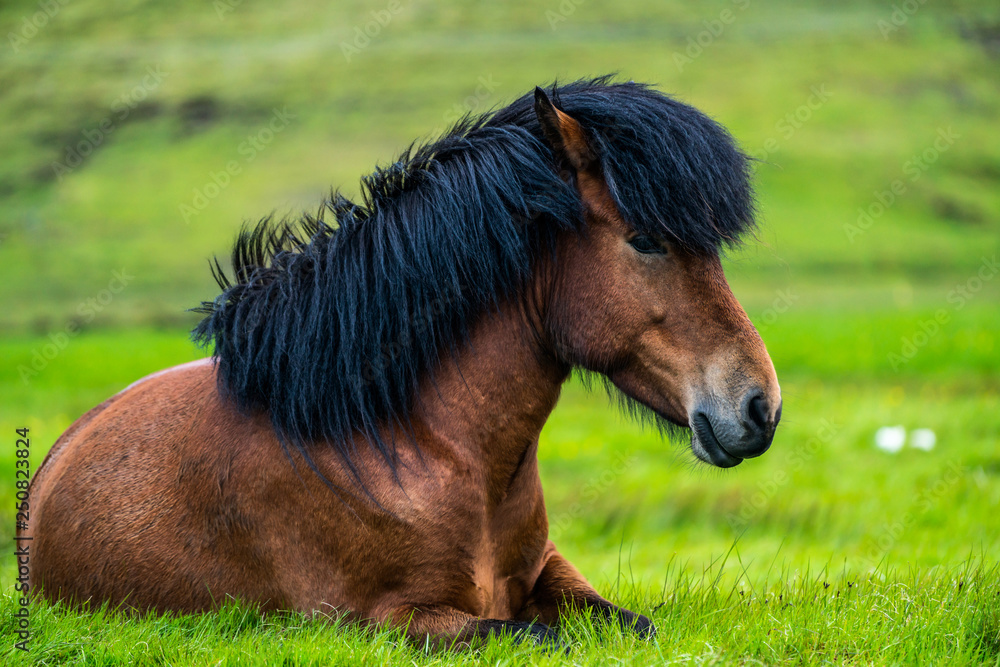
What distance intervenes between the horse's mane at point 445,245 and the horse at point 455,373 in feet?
0.03

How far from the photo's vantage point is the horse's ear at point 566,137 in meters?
3.68

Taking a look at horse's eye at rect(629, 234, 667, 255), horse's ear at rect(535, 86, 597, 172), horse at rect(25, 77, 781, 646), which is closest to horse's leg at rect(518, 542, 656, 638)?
horse at rect(25, 77, 781, 646)

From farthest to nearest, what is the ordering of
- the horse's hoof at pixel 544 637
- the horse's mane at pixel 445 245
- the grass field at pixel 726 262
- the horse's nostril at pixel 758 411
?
1. the grass field at pixel 726 262
2. the horse's mane at pixel 445 245
3. the horse's hoof at pixel 544 637
4. the horse's nostril at pixel 758 411

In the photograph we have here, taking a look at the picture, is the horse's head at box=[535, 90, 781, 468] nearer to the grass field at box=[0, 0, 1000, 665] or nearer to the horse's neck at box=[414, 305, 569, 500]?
the horse's neck at box=[414, 305, 569, 500]

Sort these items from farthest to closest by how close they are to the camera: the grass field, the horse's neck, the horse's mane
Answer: the grass field, the horse's neck, the horse's mane

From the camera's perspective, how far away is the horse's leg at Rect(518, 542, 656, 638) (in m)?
3.91

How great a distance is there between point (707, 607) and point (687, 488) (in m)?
5.60

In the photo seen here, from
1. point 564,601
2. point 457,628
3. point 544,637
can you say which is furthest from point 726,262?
point 457,628

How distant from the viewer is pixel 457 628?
3641mm

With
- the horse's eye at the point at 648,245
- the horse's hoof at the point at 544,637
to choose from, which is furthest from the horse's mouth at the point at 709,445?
the horse's hoof at the point at 544,637

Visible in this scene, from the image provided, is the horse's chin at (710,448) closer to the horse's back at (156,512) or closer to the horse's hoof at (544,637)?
the horse's hoof at (544,637)

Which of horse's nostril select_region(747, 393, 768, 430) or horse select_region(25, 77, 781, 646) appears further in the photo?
horse select_region(25, 77, 781, 646)

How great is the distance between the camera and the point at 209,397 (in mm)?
4316

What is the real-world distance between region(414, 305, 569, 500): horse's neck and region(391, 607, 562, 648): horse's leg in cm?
58
